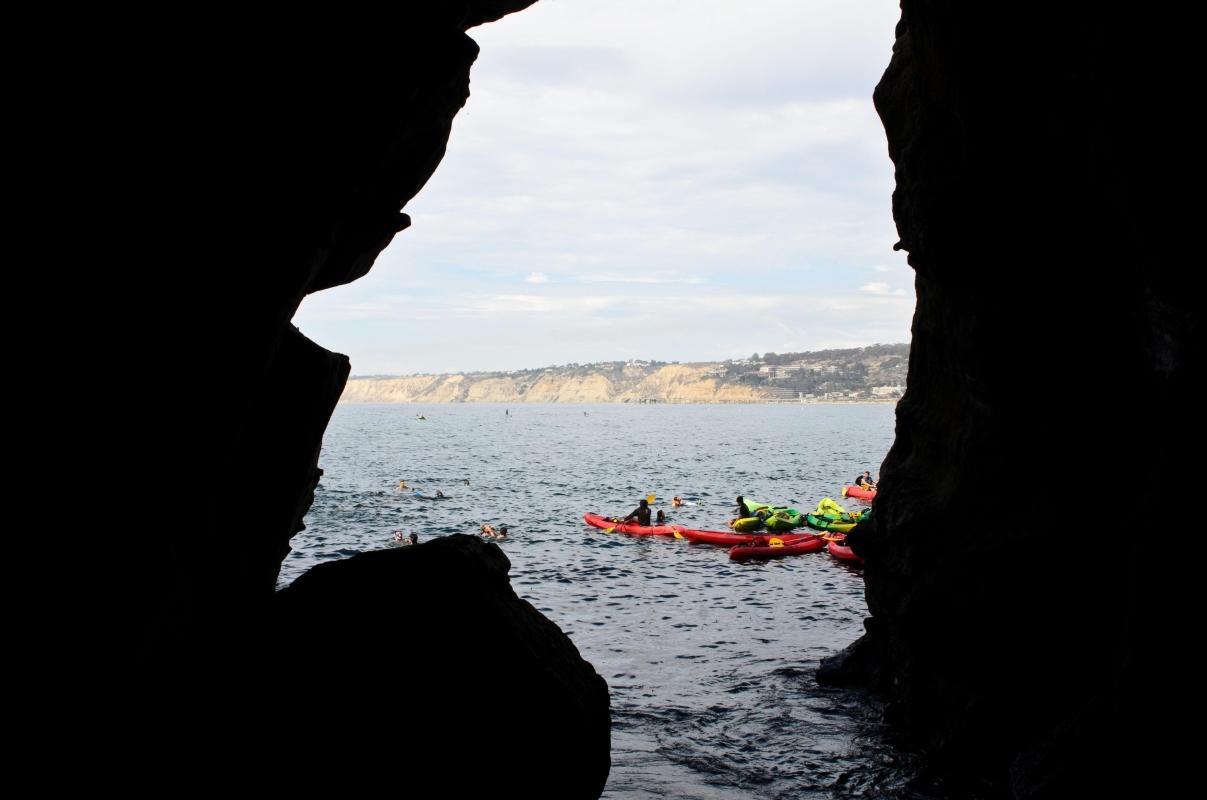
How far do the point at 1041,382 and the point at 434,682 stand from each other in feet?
22.7

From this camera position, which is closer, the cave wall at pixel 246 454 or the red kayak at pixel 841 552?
the cave wall at pixel 246 454

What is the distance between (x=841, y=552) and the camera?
26.4 metres

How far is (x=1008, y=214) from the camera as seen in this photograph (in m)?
9.10

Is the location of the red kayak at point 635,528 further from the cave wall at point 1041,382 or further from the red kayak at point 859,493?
the cave wall at point 1041,382

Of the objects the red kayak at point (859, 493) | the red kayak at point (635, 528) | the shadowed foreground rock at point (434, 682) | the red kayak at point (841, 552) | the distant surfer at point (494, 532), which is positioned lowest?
the distant surfer at point (494, 532)

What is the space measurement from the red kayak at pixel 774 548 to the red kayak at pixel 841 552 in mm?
816

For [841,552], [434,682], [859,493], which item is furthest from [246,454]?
[859,493]

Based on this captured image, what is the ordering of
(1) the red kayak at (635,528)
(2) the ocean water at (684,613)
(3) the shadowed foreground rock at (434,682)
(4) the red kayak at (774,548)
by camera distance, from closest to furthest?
1. (3) the shadowed foreground rock at (434,682)
2. (2) the ocean water at (684,613)
3. (4) the red kayak at (774,548)
4. (1) the red kayak at (635,528)

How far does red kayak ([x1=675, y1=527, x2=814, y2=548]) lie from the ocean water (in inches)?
18.0

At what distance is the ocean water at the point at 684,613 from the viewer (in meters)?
10.9

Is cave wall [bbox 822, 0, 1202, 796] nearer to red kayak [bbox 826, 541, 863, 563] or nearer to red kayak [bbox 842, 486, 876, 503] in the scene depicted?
red kayak [bbox 826, 541, 863, 563]

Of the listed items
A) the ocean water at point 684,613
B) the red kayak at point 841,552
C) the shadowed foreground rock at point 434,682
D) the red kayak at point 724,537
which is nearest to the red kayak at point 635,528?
the ocean water at point 684,613

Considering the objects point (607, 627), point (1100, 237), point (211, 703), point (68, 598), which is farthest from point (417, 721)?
point (607, 627)

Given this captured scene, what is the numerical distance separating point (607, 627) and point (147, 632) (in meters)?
13.9
